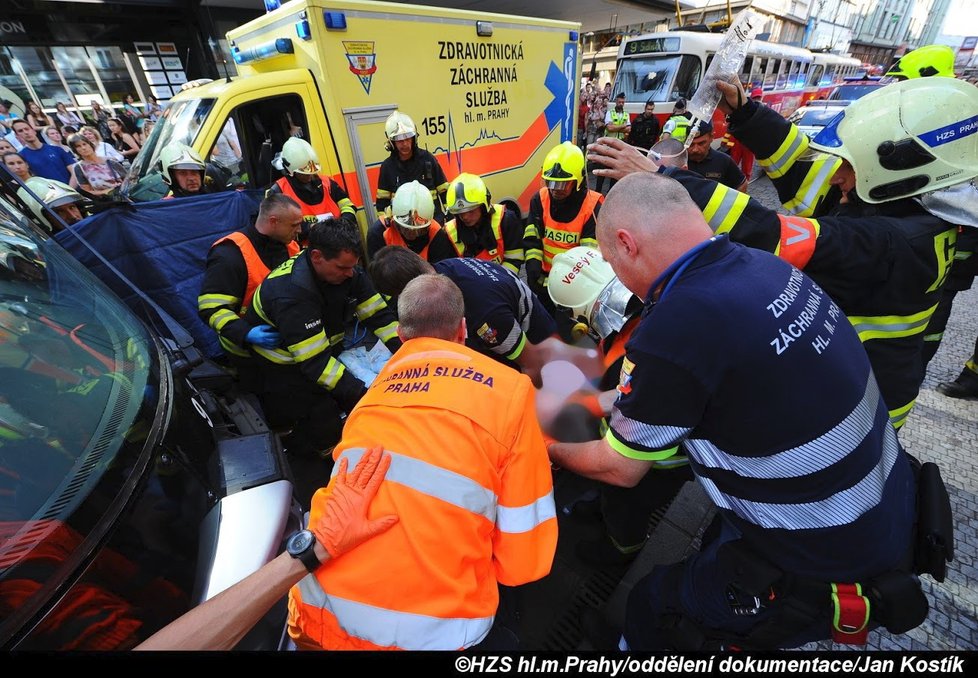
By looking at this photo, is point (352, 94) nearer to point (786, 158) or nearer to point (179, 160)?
point (179, 160)

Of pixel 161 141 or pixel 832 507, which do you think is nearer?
pixel 832 507

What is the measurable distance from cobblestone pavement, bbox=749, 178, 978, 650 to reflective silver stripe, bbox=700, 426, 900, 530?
1.21m

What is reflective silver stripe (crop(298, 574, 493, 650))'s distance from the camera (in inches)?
44.5

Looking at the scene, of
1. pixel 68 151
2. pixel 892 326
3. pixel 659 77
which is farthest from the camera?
pixel 659 77

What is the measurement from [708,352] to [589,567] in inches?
67.7

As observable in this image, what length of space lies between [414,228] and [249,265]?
1260mm

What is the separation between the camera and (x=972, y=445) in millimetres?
2902

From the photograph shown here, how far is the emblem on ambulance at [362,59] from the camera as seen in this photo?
401 centimetres

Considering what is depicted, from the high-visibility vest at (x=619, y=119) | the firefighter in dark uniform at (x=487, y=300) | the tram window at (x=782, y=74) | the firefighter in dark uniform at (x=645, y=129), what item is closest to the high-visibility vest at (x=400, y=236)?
the firefighter in dark uniform at (x=487, y=300)

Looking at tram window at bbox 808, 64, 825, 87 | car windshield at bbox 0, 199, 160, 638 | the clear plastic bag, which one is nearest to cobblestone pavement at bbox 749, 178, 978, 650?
the clear plastic bag

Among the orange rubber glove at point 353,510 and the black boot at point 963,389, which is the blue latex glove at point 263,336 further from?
the black boot at point 963,389

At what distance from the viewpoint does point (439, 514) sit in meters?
1.18

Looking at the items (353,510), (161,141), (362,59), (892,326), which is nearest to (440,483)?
(353,510)

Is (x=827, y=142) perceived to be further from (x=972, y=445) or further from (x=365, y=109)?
(x=365, y=109)
